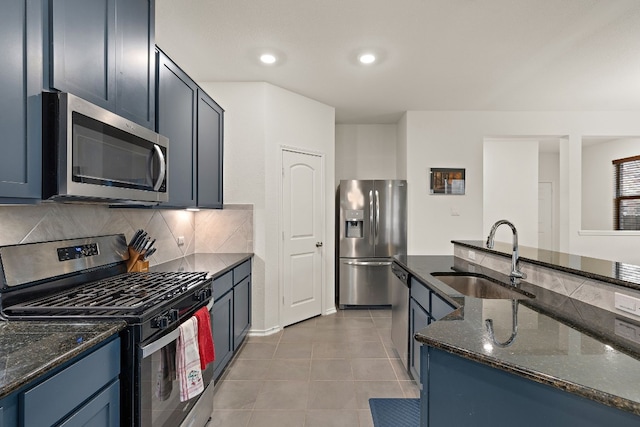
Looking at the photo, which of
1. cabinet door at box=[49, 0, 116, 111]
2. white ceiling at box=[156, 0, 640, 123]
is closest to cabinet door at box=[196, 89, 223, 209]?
white ceiling at box=[156, 0, 640, 123]

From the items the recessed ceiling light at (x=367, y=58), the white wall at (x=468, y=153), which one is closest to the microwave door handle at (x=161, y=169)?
the recessed ceiling light at (x=367, y=58)

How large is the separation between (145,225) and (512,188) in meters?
5.88

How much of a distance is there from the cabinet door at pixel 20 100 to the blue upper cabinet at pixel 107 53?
7cm

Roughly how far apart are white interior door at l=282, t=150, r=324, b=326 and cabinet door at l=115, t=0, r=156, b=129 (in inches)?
74.1

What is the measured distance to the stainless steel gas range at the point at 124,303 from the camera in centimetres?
124

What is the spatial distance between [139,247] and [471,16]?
112 inches

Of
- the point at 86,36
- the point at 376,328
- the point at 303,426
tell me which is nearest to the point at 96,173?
the point at 86,36

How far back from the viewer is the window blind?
5.55 meters

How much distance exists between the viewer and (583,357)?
923 mm

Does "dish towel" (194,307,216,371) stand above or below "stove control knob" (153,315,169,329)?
below

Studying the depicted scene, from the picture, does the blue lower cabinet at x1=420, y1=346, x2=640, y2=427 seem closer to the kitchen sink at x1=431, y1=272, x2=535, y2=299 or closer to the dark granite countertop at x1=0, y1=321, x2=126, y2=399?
the kitchen sink at x1=431, y1=272, x2=535, y2=299

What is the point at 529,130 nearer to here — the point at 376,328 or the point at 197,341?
the point at 376,328

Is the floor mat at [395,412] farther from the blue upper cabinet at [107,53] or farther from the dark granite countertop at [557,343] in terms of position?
the blue upper cabinet at [107,53]

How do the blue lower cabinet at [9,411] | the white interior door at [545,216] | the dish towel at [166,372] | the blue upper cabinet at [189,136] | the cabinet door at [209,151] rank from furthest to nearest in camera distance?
1. the white interior door at [545,216]
2. the cabinet door at [209,151]
3. the blue upper cabinet at [189,136]
4. the dish towel at [166,372]
5. the blue lower cabinet at [9,411]
